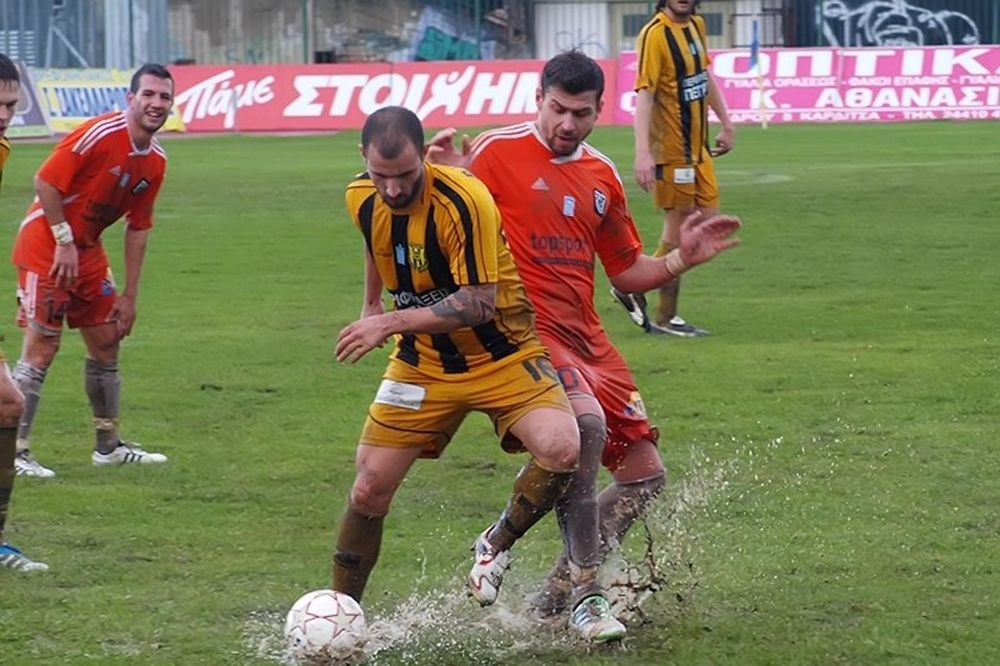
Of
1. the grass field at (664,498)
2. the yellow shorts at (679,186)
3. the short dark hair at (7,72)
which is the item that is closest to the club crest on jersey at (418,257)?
the grass field at (664,498)

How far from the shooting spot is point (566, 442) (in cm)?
541

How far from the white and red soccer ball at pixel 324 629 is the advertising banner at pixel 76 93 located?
1111 inches

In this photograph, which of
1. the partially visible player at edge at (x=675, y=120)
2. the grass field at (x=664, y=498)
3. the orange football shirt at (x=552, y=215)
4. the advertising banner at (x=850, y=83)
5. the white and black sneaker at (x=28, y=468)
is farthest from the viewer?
the advertising banner at (x=850, y=83)


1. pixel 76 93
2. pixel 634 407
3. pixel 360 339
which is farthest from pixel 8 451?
pixel 76 93

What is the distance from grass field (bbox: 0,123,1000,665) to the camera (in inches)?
225

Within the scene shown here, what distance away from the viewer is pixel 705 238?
5.85m

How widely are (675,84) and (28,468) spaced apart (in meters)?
5.28

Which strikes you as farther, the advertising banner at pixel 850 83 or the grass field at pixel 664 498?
the advertising banner at pixel 850 83

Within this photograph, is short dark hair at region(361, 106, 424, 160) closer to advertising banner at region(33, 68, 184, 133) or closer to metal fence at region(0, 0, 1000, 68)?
advertising banner at region(33, 68, 184, 133)

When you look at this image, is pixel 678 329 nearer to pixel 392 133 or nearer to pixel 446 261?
pixel 446 261

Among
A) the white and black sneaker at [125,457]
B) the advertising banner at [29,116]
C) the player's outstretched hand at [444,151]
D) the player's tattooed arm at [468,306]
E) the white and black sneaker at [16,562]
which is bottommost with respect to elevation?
the white and black sneaker at [125,457]

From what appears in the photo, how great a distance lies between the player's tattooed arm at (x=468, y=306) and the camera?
5.31 meters

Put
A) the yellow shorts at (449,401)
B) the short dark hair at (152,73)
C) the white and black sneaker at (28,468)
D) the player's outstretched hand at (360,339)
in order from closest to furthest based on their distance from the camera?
the player's outstretched hand at (360,339) → the yellow shorts at (449,401) → the white and black sneaker at (28,468) → the short dark hair at (152,73)

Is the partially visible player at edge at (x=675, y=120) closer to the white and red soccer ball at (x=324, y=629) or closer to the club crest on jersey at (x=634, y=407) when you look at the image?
the club crest on jersey at (x=634, y=407)
